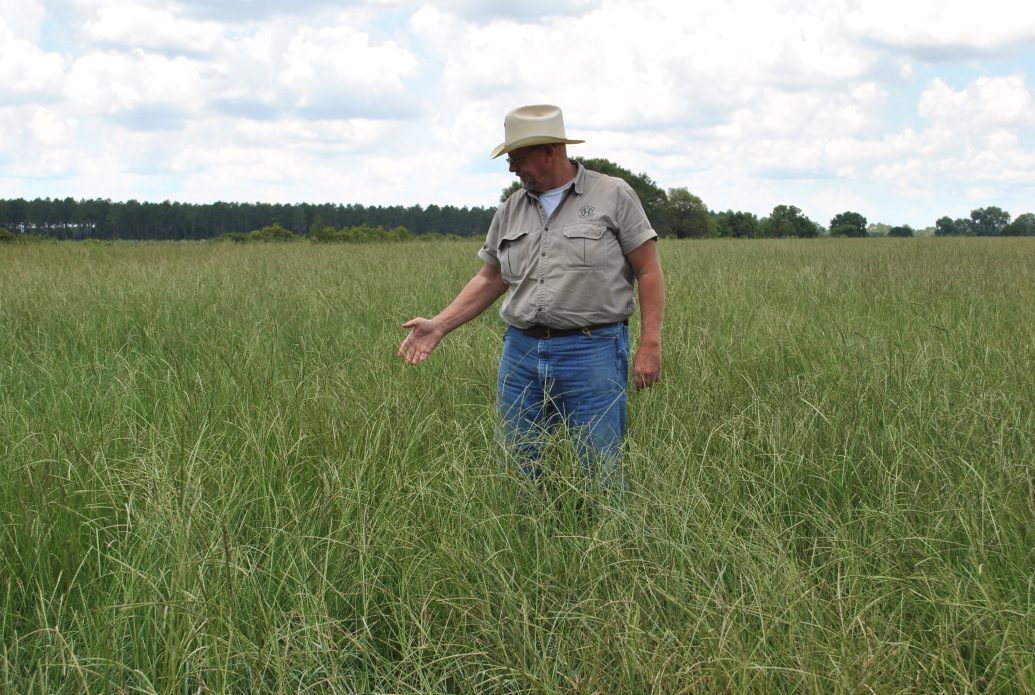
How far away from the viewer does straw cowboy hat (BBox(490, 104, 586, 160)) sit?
2.75m

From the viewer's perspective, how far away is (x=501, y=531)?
2.26 m

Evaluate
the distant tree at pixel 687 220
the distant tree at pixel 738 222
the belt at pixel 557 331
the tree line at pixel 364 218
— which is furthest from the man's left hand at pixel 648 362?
the distant tree at pixel 738 222

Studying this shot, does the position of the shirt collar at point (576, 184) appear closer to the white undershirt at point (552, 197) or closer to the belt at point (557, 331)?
the white undershirt at point (552, 197)

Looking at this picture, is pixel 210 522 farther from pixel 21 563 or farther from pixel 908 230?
pixel 908 230

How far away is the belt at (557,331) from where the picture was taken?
285cm

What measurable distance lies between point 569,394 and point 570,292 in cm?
39

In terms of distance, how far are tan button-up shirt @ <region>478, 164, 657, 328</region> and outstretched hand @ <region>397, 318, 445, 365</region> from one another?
1.25ft

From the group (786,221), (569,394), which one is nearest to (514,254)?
(569,394)

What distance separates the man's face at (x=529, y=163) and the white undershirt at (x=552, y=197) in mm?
55

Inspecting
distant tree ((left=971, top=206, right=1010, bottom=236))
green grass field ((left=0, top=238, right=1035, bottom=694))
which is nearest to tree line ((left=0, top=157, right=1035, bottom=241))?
distant tree ((left=971, top=206, right=1010, bottom=236))

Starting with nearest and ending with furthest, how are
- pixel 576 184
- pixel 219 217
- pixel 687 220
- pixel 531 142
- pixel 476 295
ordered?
pixel 531 142 < pixel 576 184 < pixel 476 295 < pixel 687 220 < pixel 219 217

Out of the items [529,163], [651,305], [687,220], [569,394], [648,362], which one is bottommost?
[569,394]

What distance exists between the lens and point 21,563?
222 cm

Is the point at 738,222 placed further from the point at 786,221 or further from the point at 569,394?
the point at 569,394
